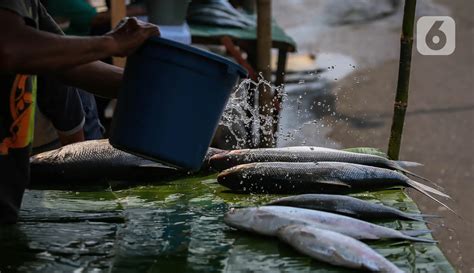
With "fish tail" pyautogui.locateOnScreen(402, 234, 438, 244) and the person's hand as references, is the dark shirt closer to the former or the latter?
the person's hand

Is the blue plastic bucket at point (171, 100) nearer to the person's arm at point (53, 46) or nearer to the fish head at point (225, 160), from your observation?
the person's arm at point (53, 46)

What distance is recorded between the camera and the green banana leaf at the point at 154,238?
139 inches

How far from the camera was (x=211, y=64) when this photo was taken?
12.5 feet

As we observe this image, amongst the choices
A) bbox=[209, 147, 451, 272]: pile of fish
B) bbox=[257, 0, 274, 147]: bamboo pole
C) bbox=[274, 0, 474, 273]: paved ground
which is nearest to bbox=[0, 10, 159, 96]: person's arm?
bbox=[209, 147, 451, 272]: pile of fish

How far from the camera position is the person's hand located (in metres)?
3.75

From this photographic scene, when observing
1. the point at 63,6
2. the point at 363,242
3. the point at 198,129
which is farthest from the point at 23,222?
the point at 63,6

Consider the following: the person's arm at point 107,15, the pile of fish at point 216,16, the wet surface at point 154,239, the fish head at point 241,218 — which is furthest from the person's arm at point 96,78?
the pile of fish at point 216,16

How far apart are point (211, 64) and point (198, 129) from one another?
304 mm

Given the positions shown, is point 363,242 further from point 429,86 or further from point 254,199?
point 429,86

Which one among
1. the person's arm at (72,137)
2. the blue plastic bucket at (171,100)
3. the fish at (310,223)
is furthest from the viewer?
the person's arm at (72,137)

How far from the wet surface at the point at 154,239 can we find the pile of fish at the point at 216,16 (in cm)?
449

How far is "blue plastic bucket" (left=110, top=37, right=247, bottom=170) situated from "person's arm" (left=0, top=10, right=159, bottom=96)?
0.26 ft

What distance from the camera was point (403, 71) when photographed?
5.29 meters

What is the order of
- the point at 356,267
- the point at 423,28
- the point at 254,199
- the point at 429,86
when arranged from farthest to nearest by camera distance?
1. the point at 423,28
2. the point at 429,86
3. the point at 254,199
4. the point at 356,267
